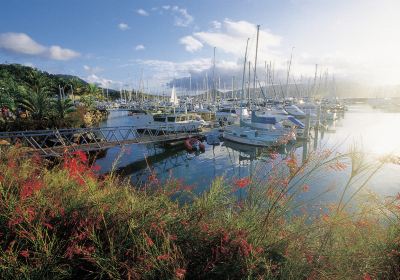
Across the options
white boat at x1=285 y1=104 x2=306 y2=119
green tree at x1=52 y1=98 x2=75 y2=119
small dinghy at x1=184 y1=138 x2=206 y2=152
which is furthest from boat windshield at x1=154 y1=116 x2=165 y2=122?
white boat at x1=285 y1=104 x2=306 y2=119

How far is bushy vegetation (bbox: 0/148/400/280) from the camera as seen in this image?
310 centimetres

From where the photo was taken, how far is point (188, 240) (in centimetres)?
377

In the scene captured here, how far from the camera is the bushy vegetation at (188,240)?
10.2ft

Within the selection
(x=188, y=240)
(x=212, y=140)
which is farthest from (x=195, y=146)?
(x=188, y=240)

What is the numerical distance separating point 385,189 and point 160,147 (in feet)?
69.7

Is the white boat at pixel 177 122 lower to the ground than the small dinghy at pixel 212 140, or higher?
higher

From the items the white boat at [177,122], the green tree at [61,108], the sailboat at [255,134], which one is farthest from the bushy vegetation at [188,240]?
the green tree at [61,108]

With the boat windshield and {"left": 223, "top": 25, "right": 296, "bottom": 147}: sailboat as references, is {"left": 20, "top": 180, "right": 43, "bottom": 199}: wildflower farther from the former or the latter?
the boat windshield

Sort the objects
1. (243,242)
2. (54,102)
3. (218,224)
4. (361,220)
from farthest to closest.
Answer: (54,102) < (218,224) < (361,220) < (243,242)

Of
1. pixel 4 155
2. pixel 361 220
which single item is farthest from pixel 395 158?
pixel 4 155

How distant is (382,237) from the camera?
163 inches

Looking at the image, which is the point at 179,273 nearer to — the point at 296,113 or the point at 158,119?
the point at 158,119

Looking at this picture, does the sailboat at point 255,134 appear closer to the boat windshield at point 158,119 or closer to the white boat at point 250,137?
the white boat at point 250,137

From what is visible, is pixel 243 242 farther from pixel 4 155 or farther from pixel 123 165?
pixel 123 165
